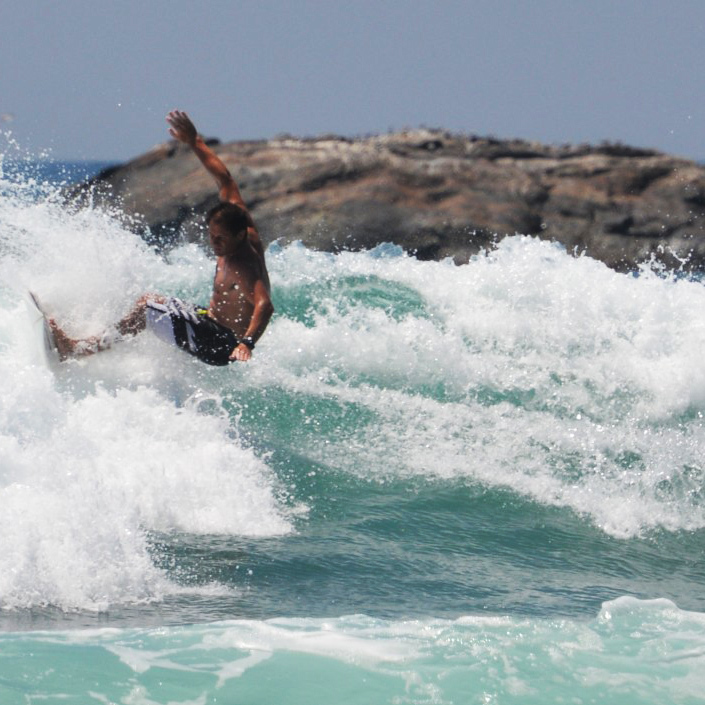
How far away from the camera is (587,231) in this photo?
14.1 metres

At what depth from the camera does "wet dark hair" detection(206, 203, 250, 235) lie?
7.13 metres

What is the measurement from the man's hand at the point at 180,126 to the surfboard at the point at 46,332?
173 centimetres

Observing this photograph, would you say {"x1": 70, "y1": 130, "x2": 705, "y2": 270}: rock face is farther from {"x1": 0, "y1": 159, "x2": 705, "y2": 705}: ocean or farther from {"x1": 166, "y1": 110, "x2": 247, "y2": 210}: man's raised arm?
{"x1": 166, "y1": 110, "x2": 247, "y2": 210}: man's raised arm

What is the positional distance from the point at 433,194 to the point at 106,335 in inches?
280

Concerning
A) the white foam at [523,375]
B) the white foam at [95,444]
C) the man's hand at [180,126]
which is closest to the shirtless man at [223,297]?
the man's hand at [180,126]

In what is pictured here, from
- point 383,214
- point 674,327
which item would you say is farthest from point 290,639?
point 383,214

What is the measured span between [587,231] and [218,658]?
36.0 feet

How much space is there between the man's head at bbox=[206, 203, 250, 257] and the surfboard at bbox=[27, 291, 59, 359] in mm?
1458

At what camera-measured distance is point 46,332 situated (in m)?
7.66

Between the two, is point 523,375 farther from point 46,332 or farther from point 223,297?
point 46,332

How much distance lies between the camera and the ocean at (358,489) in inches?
168

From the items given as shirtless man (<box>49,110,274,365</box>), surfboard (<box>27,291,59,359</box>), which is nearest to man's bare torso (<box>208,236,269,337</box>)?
shirtless man (<box>49,110,274,365</box>)

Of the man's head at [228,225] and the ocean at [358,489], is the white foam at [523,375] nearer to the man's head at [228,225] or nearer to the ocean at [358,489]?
the ocean at [358,489]

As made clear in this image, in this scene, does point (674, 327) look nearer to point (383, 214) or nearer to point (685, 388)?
point (685, 388)
